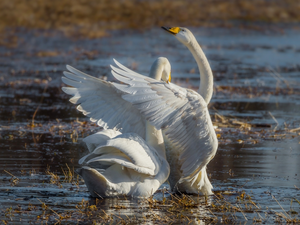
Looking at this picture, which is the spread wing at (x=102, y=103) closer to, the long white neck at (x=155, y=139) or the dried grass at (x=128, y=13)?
the long white neck at (x=155, y=139)

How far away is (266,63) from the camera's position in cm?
2069

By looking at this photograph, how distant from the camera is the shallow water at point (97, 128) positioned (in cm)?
693

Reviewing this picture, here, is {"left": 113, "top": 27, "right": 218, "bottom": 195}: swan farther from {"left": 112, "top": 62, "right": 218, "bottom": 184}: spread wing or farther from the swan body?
the swan body

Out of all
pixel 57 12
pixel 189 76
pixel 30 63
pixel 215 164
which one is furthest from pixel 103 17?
pixel 215 164

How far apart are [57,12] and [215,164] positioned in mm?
29783

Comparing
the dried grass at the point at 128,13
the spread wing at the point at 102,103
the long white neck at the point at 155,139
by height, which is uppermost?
the dried grass at the point at 128,13

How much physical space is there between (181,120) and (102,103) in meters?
1.23

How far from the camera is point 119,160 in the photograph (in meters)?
6.43

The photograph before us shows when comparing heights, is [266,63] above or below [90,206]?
above

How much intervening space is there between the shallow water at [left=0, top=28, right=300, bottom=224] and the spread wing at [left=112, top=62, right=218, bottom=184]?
0.65m

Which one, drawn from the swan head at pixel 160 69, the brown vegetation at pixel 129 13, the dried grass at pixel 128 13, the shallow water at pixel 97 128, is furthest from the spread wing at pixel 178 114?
the brown vegetation at pixel 129 13

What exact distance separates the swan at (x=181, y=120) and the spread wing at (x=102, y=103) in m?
0.61

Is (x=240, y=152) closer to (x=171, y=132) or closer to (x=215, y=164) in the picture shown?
(x=215, y=164)

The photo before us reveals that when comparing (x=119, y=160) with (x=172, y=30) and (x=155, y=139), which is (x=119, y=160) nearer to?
(x=155, y=139)
